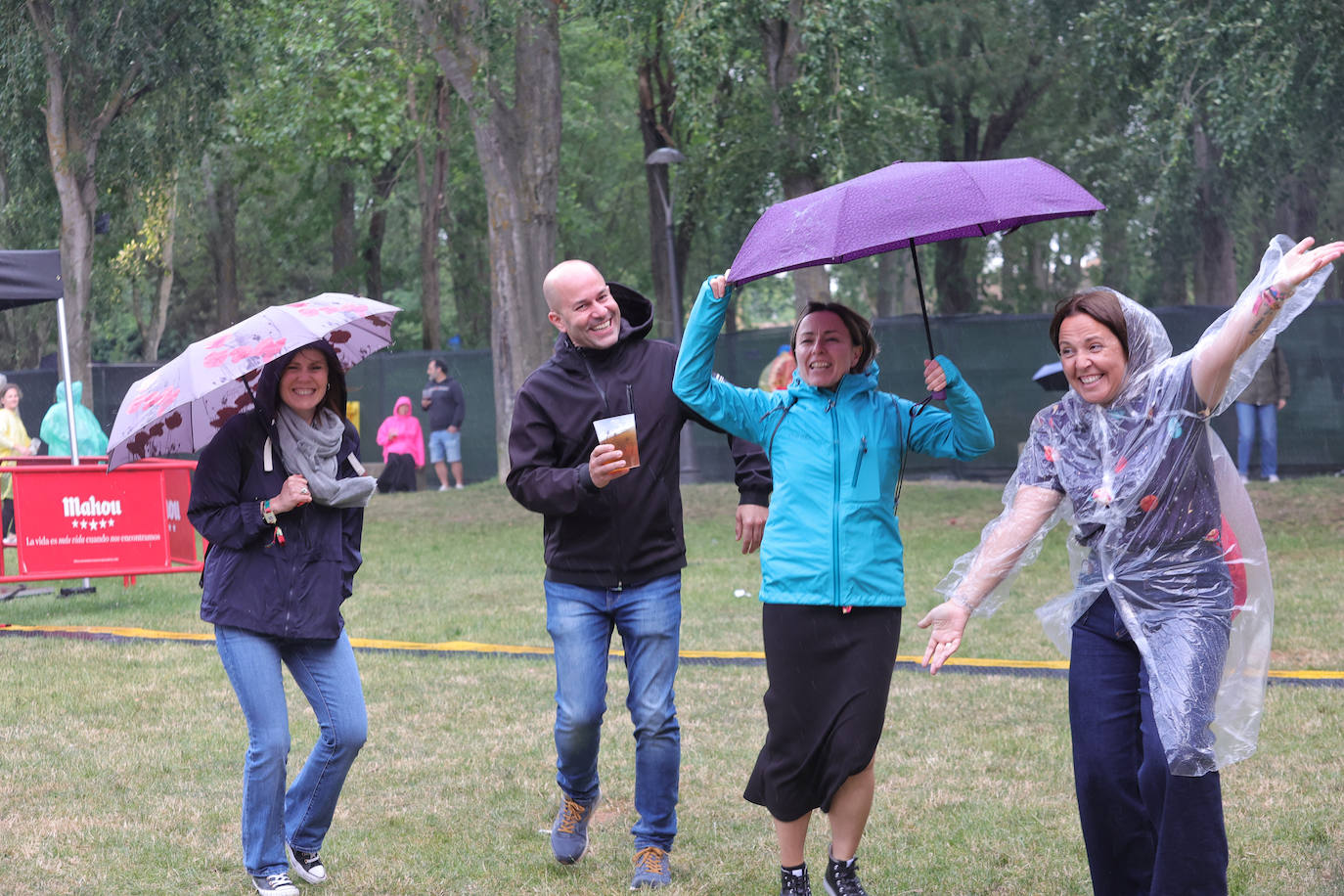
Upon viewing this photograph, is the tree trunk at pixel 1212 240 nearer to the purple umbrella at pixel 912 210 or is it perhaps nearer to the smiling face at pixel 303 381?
the purple umbrella at pixel 912 210

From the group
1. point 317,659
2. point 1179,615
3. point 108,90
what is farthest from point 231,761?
point 108,90

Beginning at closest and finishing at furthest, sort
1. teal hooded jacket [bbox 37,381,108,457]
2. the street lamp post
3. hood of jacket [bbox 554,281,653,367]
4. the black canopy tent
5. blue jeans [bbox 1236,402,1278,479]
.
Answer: hood of jacket [bbox 554,281,653,367], the black canopy tent, teal hooded jacket [bbox 37,381,108,457], blue jeans [bbox 1236,402,1278,479], the street lamp post

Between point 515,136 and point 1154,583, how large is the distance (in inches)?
621

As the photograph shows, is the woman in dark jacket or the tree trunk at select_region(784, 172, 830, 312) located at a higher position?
the tree trunk at select_region(784, 172, 830, 312)

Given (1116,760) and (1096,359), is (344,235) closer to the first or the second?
(1096,359)

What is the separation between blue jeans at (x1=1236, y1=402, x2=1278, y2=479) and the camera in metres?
17.7

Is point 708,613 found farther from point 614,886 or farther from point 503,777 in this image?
point 614,886

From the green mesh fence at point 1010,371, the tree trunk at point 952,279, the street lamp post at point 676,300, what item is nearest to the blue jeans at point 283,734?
the green mesh fence at point 1010,371

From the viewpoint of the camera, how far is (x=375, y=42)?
19250mm

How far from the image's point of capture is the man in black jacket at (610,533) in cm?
469

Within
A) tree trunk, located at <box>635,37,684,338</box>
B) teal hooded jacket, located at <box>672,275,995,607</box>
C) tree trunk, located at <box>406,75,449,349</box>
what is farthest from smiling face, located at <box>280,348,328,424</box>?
tree trunk, located at <box>406,75,449,349</box>

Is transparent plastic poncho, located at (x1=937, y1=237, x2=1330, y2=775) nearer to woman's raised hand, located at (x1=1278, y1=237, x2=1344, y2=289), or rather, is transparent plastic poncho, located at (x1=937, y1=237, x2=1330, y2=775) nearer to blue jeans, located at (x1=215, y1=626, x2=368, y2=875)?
woman's raised hand, located at (x1=1278, y1=237, x2=1344, y2=289)

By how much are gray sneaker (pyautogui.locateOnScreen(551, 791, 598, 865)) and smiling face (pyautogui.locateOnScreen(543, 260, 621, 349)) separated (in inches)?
59.6

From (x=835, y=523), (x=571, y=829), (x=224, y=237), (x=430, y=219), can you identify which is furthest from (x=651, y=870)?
(x=224, y=237)
